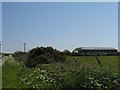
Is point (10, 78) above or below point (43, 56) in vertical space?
below

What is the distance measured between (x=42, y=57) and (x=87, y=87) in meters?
18.7

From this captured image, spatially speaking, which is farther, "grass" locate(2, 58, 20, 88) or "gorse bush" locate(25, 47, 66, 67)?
"gorse bush" locate(25, 47, 66, 67)

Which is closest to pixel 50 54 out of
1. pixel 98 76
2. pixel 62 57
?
pixel 62 57

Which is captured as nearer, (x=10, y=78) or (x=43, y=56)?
(x=10, y=78)

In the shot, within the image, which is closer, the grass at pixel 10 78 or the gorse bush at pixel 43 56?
the grass at pixel 10 78

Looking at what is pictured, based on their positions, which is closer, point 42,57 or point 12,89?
point 12,89

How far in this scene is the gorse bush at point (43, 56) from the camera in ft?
95.0

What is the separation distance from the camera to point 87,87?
1073 cm

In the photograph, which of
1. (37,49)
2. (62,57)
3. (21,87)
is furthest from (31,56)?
(21,87)

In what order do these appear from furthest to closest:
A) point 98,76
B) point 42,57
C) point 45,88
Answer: point 42,57 < point 98,76 < point 45,88

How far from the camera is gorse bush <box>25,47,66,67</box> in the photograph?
29.0 m

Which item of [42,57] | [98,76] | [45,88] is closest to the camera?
[45,88]

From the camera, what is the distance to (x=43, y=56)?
2962 cm

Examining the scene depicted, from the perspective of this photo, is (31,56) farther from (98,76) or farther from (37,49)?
(98,76)
